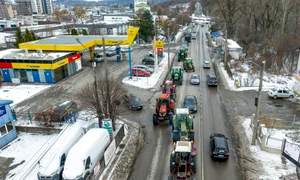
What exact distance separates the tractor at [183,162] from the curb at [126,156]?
301 centimetres

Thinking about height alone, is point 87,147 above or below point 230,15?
below

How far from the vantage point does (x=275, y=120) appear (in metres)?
21.4

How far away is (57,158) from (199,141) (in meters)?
10.2

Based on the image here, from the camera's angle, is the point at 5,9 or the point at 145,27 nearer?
the point at 145,27

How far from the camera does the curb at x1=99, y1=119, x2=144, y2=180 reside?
14820mm

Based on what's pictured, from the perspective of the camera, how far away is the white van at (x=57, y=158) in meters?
13.4

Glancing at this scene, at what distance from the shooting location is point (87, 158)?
13633 millimetres

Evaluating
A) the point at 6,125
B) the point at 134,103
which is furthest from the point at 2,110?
the point at 134,103

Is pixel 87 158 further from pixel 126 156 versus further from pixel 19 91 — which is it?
pixel 19 91

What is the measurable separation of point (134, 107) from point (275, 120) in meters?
13.2

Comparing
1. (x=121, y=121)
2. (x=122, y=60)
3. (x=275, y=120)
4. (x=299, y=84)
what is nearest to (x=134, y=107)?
(x=121, y=121)

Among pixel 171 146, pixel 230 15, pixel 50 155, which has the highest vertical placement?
pixel 230 15

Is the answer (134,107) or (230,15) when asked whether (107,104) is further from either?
(230,15)

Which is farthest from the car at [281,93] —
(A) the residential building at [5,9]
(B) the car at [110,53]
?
(A) the residential building at [5,9]
